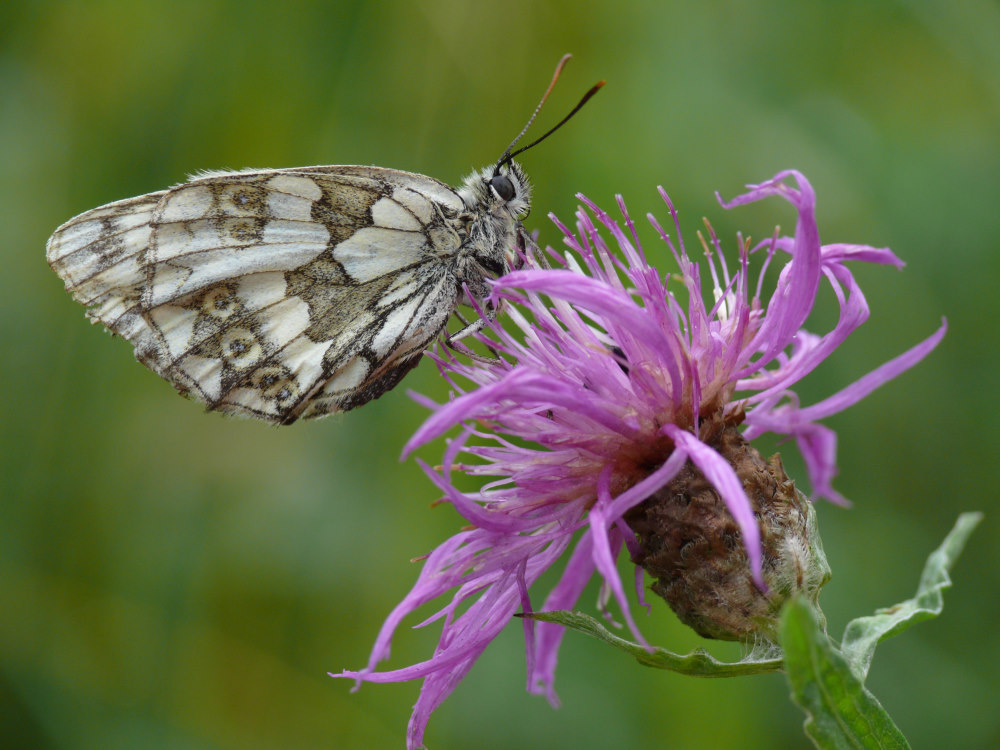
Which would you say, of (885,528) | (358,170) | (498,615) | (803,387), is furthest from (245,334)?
(885,528)

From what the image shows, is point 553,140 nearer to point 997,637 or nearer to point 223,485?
point 223,485

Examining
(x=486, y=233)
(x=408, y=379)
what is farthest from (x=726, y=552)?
(x=408, y=379)

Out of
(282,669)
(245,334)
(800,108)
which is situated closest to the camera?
(245,334)

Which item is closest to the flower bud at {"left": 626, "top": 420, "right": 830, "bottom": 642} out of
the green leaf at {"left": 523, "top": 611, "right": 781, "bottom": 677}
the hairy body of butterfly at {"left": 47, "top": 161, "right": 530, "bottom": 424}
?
the green leaf at {"left": 523, "top": 611, "right": 781, "bottom": 677}

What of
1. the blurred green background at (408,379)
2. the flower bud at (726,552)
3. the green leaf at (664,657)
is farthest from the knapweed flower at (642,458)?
the blurred green background at (408,379)

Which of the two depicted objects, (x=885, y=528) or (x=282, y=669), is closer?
(x=885, y=528)

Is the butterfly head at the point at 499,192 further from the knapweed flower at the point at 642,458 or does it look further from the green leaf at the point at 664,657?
the green leaf at the point at 664,657

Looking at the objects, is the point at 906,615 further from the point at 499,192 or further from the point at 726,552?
the point at 499,192
